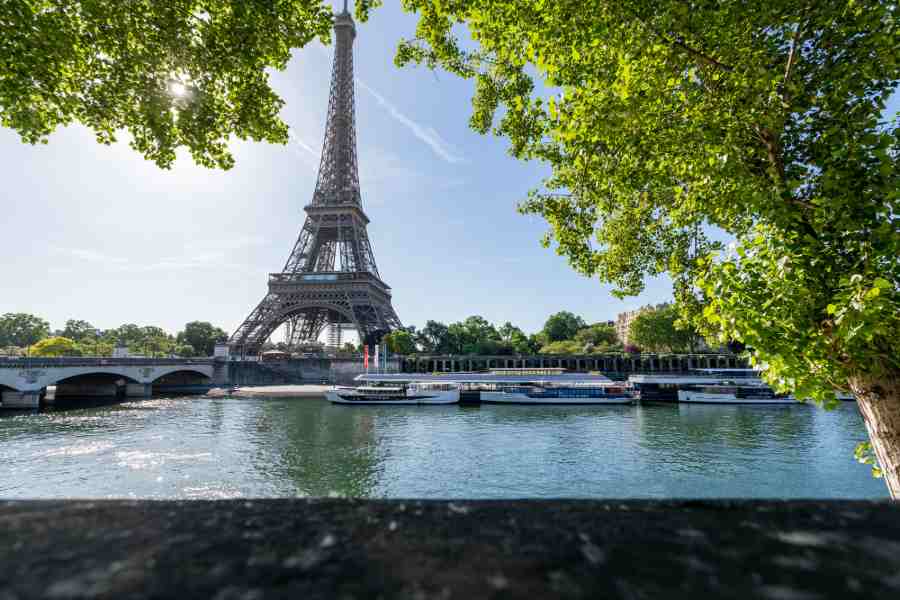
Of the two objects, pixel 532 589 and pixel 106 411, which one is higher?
pixel 532 589

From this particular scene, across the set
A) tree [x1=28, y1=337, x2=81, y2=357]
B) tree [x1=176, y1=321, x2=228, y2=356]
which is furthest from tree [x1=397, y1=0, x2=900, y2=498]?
tree [x1=176, y1=321, x2=228, y2=356]

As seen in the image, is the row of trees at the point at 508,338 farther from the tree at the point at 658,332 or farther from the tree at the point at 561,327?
the tree at the point at 561,327

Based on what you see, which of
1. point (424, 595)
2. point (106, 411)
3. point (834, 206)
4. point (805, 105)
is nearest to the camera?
point (424, 595)

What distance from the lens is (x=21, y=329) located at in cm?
8388

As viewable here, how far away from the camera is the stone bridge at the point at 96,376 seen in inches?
1268

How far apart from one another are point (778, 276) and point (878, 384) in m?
1.61

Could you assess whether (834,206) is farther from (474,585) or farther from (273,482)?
(273,482)

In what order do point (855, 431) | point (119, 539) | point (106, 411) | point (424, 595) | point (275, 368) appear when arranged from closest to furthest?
point (424, 595) → point (119, 539) → point (855, 431) → point (106, 411) → point (275, 368)

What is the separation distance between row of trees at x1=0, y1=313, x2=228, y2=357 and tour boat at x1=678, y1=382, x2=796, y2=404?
75601mm

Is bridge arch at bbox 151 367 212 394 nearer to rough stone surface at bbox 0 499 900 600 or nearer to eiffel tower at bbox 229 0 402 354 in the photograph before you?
eiffel tower at bbox 229 0 402 354

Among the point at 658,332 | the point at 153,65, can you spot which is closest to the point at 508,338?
the point at 658,332

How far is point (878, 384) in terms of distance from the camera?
4.57m

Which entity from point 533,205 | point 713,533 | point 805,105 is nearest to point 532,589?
point 713,533

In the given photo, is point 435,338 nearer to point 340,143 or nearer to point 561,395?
point 340,143
